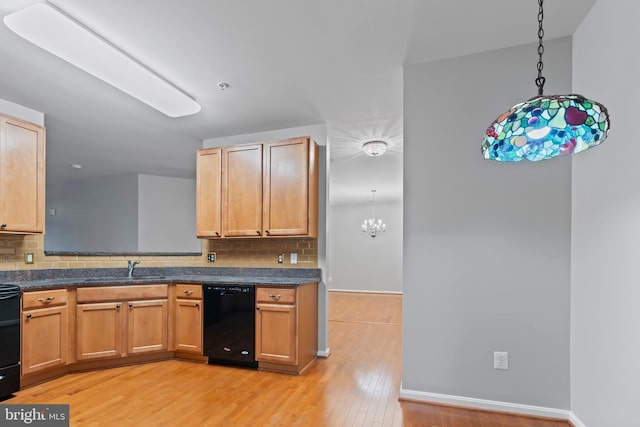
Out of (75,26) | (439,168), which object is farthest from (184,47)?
(439,168)

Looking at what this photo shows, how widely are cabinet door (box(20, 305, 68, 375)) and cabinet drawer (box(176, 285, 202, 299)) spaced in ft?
3.22

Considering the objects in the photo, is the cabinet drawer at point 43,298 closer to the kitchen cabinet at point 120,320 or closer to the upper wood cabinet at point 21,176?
the kitchen cabinet at point 120,320

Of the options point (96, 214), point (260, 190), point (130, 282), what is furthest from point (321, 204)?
point (96, 214)

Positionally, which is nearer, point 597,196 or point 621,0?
point 621,0

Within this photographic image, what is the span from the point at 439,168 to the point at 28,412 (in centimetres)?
355

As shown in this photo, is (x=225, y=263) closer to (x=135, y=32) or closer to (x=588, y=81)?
(x=135, y=32)

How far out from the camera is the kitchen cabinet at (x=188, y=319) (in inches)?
138

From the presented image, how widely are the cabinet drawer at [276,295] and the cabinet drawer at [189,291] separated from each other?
68 cm

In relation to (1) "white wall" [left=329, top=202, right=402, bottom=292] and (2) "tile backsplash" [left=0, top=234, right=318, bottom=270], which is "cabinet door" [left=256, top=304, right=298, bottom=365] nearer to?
(2) "tile backsplash" [left=0, top=234, right=318, bottom=270]

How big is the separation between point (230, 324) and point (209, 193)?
1.51 m

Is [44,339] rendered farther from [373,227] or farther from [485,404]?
[373,227]

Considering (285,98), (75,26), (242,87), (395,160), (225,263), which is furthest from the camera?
(395,160)

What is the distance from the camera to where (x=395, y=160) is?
17.5 ft

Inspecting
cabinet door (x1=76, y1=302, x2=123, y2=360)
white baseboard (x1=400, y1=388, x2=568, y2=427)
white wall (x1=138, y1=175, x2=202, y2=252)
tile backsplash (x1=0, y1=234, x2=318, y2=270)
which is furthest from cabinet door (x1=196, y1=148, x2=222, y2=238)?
white wall (x1=138, y1=175, x2=202, y2=252)
